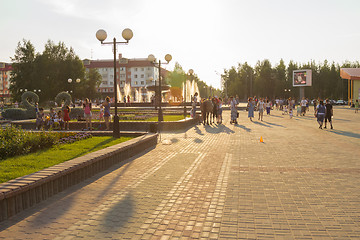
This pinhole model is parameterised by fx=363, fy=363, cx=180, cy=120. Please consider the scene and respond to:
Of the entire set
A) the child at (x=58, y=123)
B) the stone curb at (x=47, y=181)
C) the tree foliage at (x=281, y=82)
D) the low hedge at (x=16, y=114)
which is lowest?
the stone curb at (x=47, y=181)

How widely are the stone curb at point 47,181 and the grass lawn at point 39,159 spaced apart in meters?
0.46

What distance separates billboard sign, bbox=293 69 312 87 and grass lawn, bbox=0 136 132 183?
270ft

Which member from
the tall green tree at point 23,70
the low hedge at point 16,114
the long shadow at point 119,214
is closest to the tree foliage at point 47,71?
the tall green tree at point 23,70

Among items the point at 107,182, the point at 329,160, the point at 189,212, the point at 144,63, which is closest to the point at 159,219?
the point at 189,212

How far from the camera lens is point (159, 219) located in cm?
464

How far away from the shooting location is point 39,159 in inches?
289

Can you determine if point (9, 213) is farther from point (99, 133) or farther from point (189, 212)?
point (99, 133)

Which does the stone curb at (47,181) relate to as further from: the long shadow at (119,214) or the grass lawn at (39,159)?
the long shadow at (119,214)

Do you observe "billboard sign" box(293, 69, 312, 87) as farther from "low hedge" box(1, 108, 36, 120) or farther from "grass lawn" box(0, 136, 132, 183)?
"grass lawn" box(0, 136, 132, 183)

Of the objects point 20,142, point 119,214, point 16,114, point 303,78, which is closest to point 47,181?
point 119,214

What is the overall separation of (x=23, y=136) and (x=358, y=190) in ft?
23.3

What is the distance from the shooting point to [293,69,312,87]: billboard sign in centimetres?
8500

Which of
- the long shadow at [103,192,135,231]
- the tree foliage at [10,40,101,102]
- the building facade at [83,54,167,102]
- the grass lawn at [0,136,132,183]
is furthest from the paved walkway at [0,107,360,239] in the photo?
the building facade at [83,54,167,102]

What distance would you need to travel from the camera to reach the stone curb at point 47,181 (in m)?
4.66
